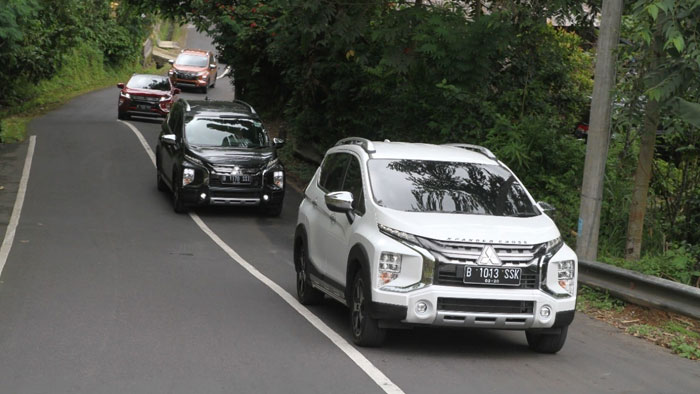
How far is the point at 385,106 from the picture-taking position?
67.6 feet

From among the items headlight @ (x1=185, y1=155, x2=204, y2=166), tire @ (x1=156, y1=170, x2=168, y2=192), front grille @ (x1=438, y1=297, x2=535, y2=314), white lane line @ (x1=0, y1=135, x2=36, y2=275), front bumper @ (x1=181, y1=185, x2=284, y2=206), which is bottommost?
white lane line @ (x1=0, y1=135, x2=36, y2=275)

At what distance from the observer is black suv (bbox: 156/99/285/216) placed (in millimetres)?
18750

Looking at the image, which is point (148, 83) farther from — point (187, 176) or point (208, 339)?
point (208, 339)

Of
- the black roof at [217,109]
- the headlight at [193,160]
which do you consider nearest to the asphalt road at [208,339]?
the headlight at [193,160]

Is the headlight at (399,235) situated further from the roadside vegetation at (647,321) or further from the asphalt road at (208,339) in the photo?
the roadside vegetation at (647,321)

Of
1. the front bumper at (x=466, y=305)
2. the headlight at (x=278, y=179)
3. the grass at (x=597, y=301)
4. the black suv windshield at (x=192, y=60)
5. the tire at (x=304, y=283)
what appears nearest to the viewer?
the front bumper at (x=466, y=305)

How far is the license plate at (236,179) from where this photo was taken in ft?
61.6

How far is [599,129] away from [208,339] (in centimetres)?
588

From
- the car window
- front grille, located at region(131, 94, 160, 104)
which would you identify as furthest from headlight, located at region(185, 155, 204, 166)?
front grille, located at region(131, 94, 160, 104)

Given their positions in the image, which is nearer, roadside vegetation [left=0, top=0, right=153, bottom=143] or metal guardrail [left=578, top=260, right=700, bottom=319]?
metal guardrail [left=578, top=260, right=700, bottom=319]

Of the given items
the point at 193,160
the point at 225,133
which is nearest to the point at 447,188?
the point at 193,160

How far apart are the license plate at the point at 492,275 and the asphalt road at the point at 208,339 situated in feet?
2.30

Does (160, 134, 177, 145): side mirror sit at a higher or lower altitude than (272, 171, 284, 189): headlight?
higher

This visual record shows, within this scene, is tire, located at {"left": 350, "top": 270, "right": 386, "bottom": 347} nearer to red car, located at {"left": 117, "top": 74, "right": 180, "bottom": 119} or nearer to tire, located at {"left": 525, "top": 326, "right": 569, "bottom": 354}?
tire, located at {"left": 525, "top": 326, "right": 569, "bottom": 354}
